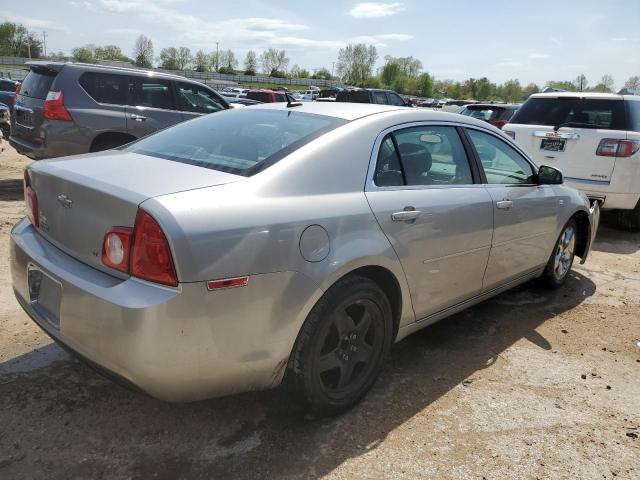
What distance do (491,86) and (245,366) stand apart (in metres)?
126

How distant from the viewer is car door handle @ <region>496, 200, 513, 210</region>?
3571 millimetres

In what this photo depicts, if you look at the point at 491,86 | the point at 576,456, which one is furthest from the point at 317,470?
the point at 491,86

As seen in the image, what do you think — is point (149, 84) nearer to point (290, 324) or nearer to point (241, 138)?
point (241, 138)

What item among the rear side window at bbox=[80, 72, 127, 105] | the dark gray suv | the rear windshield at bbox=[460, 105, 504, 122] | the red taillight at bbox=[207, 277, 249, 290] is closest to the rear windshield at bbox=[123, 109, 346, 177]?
the red taillight at bbox=[207, 277, 249, 290]

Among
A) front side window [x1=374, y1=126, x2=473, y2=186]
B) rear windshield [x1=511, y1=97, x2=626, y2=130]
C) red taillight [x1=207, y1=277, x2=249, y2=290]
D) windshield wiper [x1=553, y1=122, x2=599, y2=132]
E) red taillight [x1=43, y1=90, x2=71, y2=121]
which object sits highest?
rear windshield [x1=511, y1=97, x2=626, y2=130]

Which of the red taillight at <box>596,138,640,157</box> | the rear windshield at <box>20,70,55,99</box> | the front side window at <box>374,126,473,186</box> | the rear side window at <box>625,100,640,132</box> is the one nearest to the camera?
the front side window at <box>374,126,473,186</box>

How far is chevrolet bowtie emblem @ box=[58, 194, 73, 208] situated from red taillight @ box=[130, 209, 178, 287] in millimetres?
533

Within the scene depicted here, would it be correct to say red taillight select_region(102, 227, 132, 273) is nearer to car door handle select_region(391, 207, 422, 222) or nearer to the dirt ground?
the dirt ground

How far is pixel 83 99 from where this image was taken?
7152 mm

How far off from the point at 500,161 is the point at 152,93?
224 inches

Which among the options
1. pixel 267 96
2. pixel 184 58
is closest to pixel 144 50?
pixel 184 58

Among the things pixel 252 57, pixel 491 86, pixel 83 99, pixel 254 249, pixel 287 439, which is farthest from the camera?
pixel 252 57

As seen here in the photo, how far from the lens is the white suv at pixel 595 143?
6547 millimetres

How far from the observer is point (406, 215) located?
2838 millimetres
